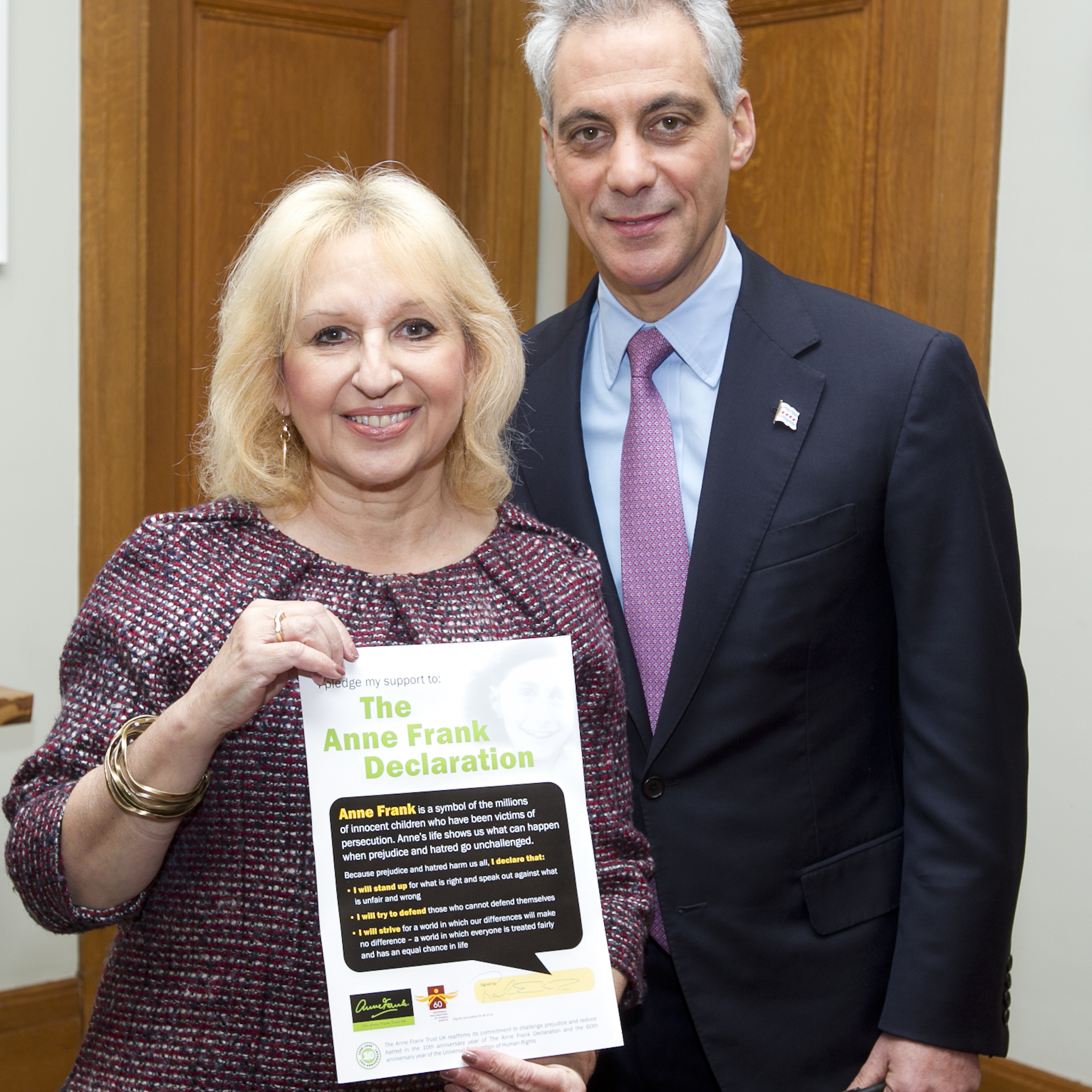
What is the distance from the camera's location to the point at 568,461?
179cm

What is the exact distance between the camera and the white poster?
1.23 m

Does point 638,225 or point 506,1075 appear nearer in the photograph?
point 506,1075

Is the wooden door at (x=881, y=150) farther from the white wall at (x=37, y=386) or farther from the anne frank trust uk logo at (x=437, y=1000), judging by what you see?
the anne frank trust uk logo at (x=437, y=1000)

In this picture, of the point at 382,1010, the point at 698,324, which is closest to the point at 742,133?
the point at 698,324

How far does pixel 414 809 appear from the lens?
4.18 feet

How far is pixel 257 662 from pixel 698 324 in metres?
0.86

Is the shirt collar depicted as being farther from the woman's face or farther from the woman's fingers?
the woman's fingers

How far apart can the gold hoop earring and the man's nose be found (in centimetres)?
56

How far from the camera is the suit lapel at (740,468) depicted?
1639mm

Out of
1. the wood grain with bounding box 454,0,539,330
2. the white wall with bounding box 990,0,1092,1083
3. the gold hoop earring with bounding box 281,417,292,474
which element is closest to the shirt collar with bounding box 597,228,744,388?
the gold hoop earring with bounding box 281,417,292,474

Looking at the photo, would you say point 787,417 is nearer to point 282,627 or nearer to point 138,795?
point 282,627

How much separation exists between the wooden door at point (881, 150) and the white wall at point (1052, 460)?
58 millimetres

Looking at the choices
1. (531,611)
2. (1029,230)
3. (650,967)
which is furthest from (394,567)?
(1029,230)

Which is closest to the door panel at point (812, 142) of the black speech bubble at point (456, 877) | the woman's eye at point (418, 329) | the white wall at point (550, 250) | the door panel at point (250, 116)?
the white wall at point (550, 250)
